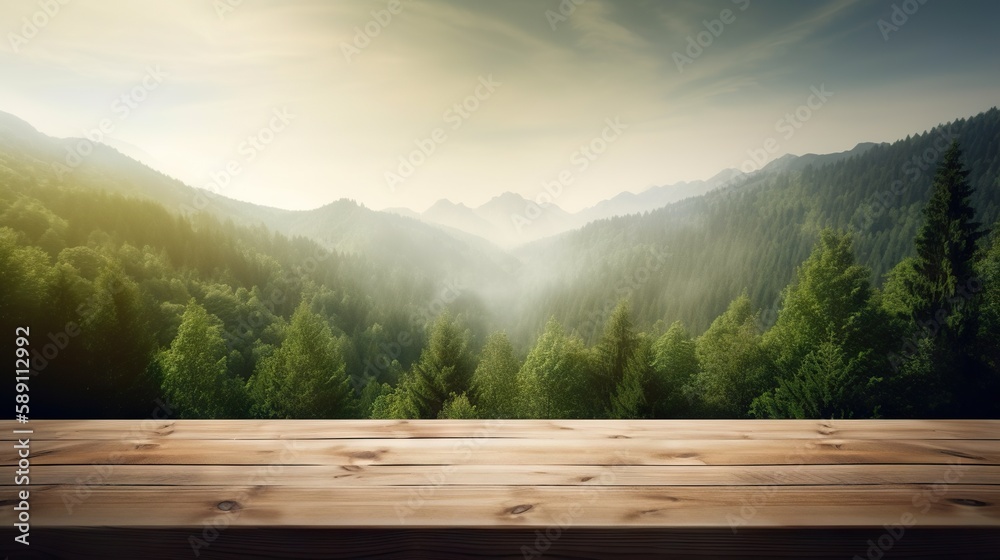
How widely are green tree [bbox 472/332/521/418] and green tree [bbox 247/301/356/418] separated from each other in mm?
4576

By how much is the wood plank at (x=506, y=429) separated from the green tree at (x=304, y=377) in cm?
1160

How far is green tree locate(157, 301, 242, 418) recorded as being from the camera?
12617 mm

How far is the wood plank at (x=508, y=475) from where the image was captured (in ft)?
3.29

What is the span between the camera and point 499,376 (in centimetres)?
1644

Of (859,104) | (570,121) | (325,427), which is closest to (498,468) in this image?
(325,427)

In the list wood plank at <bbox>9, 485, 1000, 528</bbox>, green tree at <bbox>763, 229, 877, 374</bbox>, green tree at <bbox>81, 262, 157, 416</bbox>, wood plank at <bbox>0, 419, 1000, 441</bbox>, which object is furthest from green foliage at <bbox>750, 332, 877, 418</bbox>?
green tree at <bbox>81, 262, 157, 416</bbox>

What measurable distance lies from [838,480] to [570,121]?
27.9ft

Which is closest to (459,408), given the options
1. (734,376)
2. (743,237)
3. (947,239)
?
(734,376)

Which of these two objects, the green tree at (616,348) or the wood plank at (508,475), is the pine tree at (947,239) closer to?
the green tree at (616,348)

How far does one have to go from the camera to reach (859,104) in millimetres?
11414

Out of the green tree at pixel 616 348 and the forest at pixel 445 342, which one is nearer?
the forest at pixel 445 342

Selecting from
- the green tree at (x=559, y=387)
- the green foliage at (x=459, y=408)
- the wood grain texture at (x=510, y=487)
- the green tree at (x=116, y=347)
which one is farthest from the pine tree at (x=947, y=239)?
the green tree at (x=116, y=347)

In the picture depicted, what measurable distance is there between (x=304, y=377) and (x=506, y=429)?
40.0 feet

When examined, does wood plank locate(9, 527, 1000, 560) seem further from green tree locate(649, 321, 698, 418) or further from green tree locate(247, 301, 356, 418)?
green tree locate(649, 321, 698, 418)
